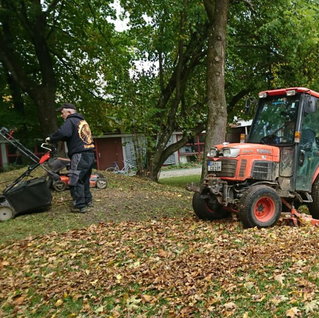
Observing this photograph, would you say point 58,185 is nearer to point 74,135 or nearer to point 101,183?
point 101,183

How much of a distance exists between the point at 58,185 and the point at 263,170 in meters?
5.04

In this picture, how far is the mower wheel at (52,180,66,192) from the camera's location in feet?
32.7

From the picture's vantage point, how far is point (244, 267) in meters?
4.84

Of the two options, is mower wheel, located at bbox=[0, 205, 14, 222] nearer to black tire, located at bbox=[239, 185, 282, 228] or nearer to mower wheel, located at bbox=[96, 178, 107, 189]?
mower wheel, located at bbox=[96, 178, 107, 189]

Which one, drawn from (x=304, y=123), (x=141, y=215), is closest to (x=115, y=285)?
(x=141, y=215)

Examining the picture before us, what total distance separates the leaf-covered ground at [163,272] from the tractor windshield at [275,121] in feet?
5.46

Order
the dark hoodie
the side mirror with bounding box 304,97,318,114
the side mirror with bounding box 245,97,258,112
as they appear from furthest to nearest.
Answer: the side mirror with bounding box 245,97,258,112
the dark hoodie
the side mirror with bounding box 304,97,318,114

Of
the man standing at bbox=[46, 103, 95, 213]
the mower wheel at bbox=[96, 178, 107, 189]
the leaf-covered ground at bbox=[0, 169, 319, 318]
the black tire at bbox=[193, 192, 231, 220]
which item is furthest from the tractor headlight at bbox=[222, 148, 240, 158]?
the mower wheel at bbox=[96, 178, 107, 189]

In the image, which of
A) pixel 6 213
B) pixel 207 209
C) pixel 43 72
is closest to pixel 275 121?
pixel 207 209

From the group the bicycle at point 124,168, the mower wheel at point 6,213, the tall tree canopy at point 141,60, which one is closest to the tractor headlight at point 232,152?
the mower wheel at point 6,213

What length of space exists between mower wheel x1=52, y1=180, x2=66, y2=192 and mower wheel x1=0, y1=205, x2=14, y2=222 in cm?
191

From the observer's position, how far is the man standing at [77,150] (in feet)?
26.0

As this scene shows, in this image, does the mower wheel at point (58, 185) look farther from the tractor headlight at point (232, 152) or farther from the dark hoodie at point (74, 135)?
the tractor headlight at point (232, 152)

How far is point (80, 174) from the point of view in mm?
8000
